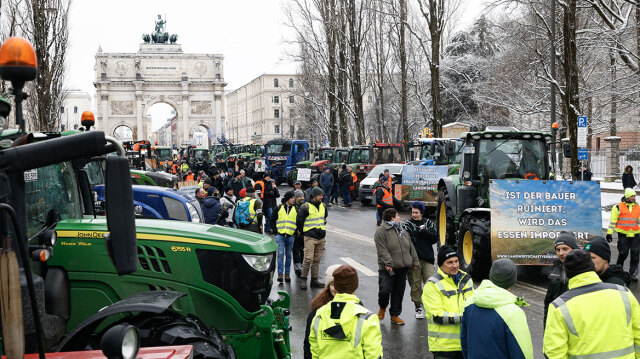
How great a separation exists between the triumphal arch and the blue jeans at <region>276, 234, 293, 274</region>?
85.1 metres

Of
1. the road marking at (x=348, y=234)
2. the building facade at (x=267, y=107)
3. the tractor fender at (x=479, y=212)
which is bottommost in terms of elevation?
the road marking at (x=348, y=234)

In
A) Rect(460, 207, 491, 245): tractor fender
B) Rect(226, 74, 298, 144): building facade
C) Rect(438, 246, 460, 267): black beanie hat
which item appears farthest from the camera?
Rect(226, 74, 298, 144): building facade

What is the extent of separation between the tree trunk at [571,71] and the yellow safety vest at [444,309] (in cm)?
1671

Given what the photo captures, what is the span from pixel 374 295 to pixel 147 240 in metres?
6.14

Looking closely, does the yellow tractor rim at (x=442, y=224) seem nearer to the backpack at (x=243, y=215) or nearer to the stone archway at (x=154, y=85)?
the backpack at (x=243, y=215)

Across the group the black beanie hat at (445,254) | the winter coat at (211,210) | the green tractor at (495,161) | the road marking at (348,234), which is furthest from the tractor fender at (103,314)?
the road marking at (348,234)

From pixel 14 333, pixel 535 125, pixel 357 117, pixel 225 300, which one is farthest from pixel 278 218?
pixel 535 125

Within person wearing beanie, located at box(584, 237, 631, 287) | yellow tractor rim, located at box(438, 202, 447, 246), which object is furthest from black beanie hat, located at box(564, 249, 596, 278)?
yellow tractor rim, located at box(438, 202, 447, 246)

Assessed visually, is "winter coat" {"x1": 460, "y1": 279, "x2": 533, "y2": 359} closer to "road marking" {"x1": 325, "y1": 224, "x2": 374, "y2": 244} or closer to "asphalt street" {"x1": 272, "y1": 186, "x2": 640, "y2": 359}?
"asphalt street" {"x1": 272, "y1": 186, "x2": 640, "y2": 359}

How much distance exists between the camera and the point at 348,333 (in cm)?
458

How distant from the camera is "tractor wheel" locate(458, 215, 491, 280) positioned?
37.3 ft

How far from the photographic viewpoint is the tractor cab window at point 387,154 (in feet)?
106

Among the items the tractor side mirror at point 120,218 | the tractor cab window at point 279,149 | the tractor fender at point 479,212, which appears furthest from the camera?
the tractor cab window at point 279,149

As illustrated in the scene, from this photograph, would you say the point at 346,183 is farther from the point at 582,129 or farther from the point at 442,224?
the point at 442,224
